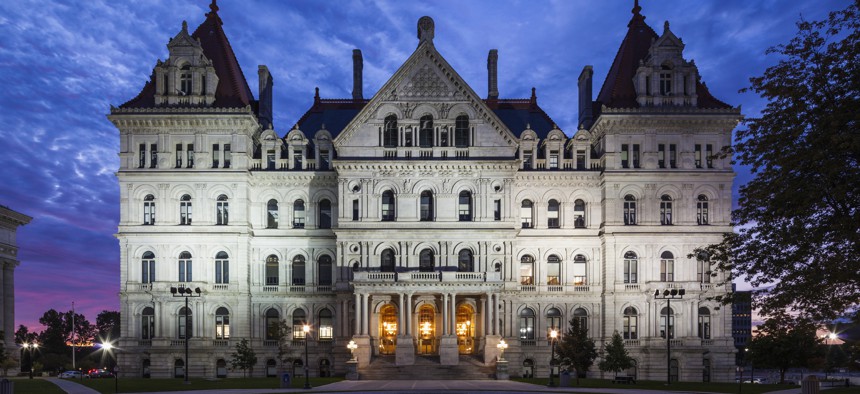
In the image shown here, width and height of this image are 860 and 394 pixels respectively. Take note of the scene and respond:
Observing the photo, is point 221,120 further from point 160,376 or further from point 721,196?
point 721,196

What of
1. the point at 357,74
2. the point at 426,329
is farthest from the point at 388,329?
the point at 357,74

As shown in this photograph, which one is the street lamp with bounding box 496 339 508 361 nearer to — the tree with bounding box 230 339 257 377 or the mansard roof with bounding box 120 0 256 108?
the tree with bounding box 230 339 257 377

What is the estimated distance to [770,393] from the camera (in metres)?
37.3

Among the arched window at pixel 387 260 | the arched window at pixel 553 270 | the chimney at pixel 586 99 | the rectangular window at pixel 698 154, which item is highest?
the chimney at pixel 586 99

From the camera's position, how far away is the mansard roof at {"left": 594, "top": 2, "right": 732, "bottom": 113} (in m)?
59.9

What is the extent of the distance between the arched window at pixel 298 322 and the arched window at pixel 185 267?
882 centimetres

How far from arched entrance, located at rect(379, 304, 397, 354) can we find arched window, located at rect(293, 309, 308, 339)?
6.27 metres

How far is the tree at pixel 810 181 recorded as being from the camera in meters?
21.9

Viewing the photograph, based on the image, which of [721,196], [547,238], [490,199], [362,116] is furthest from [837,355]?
[362,116]

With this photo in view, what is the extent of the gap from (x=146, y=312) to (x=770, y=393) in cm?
4438

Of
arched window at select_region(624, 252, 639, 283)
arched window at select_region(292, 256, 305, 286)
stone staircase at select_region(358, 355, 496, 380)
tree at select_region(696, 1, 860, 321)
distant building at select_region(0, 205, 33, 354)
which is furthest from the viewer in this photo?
distant building at select_region(0, 205, 33, 354)

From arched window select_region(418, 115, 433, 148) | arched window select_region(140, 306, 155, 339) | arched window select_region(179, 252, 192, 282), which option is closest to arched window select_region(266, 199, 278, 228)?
arched window select_region(179, 252, 192, 282)

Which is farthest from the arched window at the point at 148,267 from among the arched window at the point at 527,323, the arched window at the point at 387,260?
the arched window at the point at 527,323

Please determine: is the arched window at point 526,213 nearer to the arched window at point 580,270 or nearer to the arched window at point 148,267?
the arched window at point 580,270
